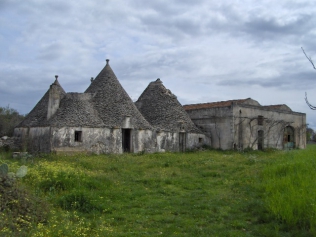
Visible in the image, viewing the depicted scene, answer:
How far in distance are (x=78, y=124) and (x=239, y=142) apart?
36.7 ft

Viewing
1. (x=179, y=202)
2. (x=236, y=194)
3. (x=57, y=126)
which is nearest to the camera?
(x=179, y=202)

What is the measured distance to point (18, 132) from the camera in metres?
22.2

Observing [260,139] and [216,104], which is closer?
[260,139]

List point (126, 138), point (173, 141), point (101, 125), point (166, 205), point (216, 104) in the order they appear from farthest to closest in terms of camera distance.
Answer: point (216, 104) < point (173, 141) < point (126, 138) < point (101, 125) < point (166, 205)

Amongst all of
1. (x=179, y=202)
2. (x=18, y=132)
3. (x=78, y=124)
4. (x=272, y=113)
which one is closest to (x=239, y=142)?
(x=272, y=113)

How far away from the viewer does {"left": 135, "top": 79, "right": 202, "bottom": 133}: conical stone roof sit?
24562mm

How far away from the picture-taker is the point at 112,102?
73.8 ft

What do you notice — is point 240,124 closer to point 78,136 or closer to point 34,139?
point 78,136

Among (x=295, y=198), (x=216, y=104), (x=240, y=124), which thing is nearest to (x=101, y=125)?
(x=240, y=124)

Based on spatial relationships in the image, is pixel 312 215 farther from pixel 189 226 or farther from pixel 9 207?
pixel 9 207

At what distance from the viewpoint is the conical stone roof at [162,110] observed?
24562 mm

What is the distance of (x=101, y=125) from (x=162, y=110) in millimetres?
6169

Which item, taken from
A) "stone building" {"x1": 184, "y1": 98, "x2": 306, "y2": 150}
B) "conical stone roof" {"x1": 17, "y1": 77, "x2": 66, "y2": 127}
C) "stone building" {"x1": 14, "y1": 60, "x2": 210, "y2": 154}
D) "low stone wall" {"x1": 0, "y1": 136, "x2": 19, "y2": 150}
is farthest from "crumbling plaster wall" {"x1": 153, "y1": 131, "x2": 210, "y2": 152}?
"low stone wall" {"x1": 0, "y1": 136, "x2": 19, "y2": 150}

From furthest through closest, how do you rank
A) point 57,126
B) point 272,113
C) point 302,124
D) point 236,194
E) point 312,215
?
point 302,124
point 272,113
point 57,126
point 236,194
point 312,215
